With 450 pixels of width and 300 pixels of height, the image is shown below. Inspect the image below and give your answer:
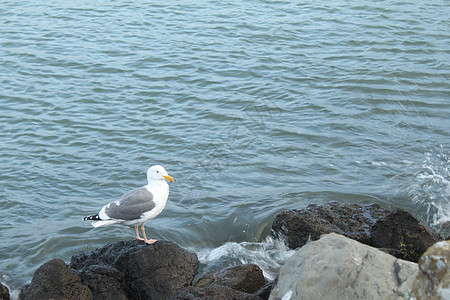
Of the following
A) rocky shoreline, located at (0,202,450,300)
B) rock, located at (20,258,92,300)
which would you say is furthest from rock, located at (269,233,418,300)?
rock, located at (20,258,92,300)

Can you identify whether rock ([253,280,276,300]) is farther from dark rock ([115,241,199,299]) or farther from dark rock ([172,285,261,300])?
dark rock ([115,241,199,299])

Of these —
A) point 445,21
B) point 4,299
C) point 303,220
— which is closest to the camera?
point 4,299

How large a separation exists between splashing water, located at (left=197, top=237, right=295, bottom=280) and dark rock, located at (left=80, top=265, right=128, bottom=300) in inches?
57.1

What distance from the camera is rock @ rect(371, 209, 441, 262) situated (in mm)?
6484

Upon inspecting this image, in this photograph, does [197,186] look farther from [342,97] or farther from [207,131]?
[342,97]

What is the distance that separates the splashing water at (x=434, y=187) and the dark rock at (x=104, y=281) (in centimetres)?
466

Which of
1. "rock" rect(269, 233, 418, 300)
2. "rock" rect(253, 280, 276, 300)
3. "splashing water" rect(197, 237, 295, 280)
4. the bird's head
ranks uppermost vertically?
"rock" rect(269, 233, 418, 300)

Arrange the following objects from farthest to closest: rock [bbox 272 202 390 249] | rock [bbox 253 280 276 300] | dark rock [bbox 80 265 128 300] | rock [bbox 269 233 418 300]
Answer: rock [bbox 272 202 390 249]
dark rock [bbox 80 265 128 300]
rock [bbox 253 280 276 300]
rock [bbox 269 233 418 300]

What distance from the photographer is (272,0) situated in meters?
19.2

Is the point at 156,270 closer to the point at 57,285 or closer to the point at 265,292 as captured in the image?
the point at 57,285

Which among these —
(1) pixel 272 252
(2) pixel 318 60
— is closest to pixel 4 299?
(1) pixel 272 252

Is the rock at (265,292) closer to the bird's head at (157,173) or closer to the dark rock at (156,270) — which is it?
the dark rock at (156,270)

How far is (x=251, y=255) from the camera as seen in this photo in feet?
24.8

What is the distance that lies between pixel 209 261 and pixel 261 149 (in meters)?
3.61
